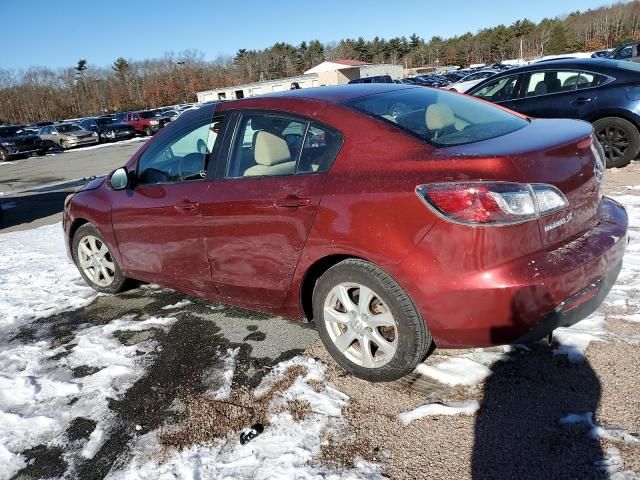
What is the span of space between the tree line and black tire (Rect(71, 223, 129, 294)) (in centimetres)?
7840

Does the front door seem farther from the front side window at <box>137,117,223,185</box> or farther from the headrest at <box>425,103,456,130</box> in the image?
the headrest at <box>425,103,456,130</box>

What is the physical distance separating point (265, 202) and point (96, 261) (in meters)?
2.52

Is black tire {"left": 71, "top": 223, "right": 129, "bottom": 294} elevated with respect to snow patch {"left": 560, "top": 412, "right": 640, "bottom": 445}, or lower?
elevated

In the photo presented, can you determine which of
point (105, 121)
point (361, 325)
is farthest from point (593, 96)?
point (105, 121)

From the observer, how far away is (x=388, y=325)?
2.78 meters

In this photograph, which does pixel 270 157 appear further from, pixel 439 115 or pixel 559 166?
pixel 559 166

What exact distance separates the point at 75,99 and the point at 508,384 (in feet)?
290

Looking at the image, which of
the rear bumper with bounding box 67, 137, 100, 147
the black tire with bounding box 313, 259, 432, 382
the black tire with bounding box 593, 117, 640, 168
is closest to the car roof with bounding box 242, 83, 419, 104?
the black tire with bounding box 313, 259, 432, 382

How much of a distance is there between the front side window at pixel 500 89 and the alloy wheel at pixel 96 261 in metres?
6.19

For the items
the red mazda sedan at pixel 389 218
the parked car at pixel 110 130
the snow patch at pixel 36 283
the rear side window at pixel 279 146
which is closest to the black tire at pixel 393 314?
the red mazda sedan at pixel 389 218

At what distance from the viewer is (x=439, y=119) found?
3127 mm

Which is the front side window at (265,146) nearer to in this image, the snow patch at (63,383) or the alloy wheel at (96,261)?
the snow patch at (63,383)

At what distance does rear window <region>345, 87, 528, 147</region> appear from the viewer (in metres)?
2.91

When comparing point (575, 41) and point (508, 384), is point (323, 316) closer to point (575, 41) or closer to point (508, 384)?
point (508, 384)
